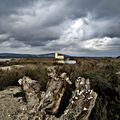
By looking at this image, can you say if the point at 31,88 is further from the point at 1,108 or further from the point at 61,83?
the point at 1,108

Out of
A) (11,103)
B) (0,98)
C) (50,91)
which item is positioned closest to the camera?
(50,91)

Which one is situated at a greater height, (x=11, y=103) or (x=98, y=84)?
(x=98, y=84)

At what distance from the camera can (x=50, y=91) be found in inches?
467

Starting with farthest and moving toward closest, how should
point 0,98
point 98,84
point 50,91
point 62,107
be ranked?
point 0,98, point 98,84, point 62,107, point 50,91

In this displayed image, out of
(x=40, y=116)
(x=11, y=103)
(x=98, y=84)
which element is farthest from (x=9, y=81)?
(x=40, y=116)

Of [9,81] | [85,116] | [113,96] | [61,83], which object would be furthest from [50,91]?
[9,81]

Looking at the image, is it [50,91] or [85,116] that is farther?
[50,91]

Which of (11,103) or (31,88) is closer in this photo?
(31,88)

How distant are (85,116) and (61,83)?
171 centimetres

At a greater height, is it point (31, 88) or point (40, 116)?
point (31, 88)

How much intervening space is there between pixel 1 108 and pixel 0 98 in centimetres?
254

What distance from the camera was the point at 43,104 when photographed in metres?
11.6

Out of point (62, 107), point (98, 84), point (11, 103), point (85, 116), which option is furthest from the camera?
point (11, 103)

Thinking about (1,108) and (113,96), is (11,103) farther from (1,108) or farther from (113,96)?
(113,96)
